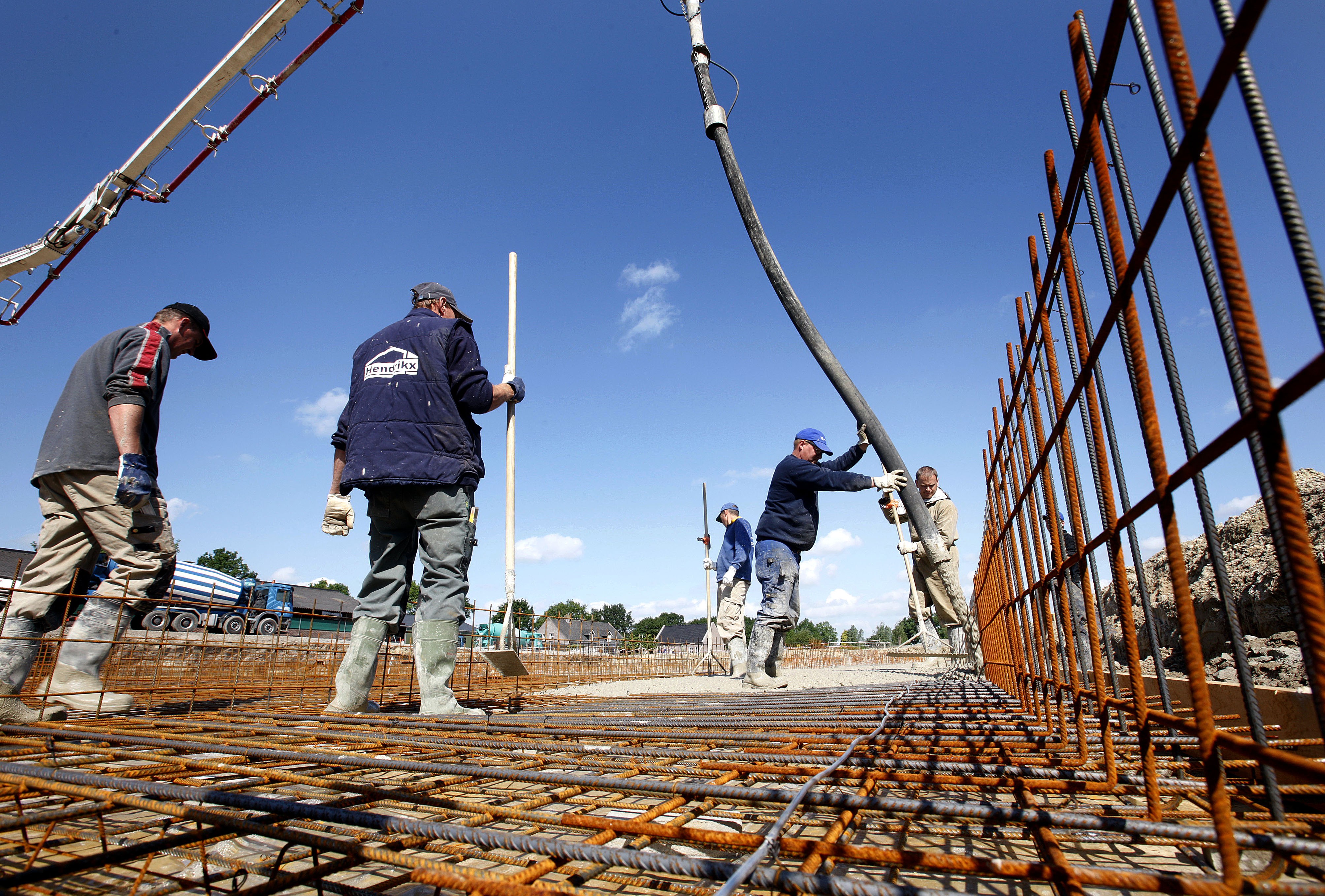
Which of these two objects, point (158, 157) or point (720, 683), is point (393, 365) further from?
point (158, 157)

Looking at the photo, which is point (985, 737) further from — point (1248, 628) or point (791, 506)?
point (791, 506)

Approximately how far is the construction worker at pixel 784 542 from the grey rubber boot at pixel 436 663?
2507 mm

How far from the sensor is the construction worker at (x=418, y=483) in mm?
2955

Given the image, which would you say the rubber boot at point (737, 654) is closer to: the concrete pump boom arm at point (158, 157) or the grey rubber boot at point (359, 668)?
the grey rubber boot at point (359, 668)

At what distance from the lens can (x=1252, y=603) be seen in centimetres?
299

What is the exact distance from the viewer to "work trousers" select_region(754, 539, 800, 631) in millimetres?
4898

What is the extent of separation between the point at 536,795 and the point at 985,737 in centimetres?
140

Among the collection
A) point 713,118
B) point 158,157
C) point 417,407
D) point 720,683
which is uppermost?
point 158,157

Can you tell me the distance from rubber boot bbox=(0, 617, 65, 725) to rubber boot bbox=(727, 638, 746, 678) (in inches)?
239

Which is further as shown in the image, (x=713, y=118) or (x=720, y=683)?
(x=720, y=683)

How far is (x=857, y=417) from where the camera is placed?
440 cm

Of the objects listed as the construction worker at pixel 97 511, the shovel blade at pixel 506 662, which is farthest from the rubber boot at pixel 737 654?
the construction worker at pixel 97 511

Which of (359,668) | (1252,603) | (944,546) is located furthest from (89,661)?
(944,546)

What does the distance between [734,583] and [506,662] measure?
4406 millimetres
